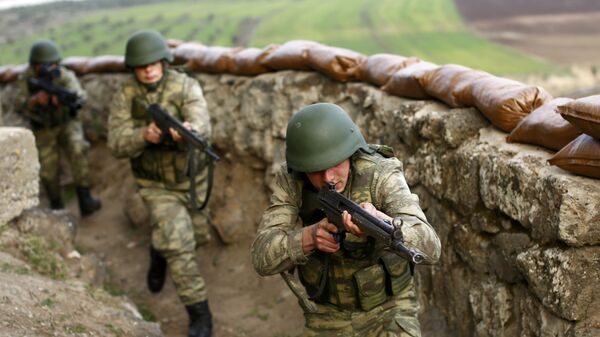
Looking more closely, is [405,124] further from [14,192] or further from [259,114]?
[14,192]

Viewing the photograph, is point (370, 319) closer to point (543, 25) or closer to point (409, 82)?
point (409, 82)

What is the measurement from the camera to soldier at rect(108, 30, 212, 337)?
204 inches

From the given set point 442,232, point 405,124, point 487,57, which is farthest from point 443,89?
point 487,57

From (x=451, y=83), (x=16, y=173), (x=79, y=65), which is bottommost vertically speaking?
(x=79, y=65)

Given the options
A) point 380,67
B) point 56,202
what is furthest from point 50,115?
point 380,67

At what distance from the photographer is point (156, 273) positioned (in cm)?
616

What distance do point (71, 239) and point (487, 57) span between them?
17.3 metres

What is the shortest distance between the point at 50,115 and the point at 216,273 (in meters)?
2.76

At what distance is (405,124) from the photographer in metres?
4.50

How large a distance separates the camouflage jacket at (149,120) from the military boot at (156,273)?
85cm

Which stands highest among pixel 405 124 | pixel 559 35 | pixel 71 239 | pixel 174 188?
pixel 405 124

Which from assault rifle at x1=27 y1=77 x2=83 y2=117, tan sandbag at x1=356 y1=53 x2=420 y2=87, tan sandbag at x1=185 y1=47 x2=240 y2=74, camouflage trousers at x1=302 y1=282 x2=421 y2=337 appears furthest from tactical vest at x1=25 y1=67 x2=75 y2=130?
camouflage trousers at x1=302 y1=282 x2=421 y2=337

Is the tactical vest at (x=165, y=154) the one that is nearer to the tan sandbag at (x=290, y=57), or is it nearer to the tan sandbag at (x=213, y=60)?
the tan sandbag at (x=290, y=57)

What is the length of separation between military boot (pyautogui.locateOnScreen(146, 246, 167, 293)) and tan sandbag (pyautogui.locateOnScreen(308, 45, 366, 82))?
2110 mm
